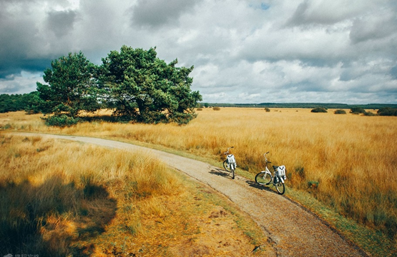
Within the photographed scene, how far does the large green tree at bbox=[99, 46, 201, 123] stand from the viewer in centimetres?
2331

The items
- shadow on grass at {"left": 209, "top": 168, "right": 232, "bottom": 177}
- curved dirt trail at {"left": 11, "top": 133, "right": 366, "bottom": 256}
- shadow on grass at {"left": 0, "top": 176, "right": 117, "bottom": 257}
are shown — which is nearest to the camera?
shadow on grass at {"left": 0, "top": 176, "right": 117, "bottom": 257}

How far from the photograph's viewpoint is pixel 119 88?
22.8 m

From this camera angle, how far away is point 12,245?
3.75 meters

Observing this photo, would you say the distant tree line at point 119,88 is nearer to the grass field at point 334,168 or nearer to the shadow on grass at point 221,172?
the grass field at point 334,168

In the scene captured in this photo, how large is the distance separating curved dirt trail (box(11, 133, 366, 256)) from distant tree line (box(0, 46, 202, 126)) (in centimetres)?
1826

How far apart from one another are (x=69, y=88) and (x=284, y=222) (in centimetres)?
2700

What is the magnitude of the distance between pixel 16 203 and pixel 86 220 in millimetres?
1835

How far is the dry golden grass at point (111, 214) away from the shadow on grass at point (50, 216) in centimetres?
2

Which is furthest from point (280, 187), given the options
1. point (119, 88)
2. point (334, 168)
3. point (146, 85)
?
point (119, 88)

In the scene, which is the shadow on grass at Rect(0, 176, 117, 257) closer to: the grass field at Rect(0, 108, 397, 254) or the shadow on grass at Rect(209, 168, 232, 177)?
the shadow on grass at Rect(209, 168, 232, 177)

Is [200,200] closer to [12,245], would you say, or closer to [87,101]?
[12,245]

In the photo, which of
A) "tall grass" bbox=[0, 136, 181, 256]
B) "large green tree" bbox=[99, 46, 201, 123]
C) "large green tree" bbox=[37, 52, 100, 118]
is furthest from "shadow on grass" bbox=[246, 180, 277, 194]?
"large green tree" bbox=[37, 52, 100, 118]

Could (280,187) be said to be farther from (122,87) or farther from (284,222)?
(122,87)

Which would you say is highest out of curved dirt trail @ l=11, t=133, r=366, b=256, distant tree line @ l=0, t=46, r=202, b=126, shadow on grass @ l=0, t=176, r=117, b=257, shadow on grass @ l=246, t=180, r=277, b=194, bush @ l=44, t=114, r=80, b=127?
distant tree line @ l=0, t=46, r=202, b=126
